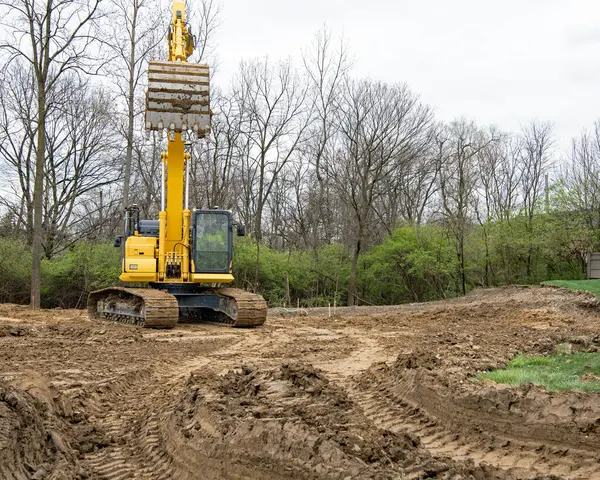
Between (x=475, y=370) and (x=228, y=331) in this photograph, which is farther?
(x=228, y=331)

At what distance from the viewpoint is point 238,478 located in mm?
4176

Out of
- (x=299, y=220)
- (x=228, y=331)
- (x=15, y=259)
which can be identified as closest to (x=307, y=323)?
(x=228, y=331)

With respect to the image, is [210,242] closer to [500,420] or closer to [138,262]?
[138,262]

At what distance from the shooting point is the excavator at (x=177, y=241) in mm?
15000

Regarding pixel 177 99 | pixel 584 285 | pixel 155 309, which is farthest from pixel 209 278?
pixel 584 285

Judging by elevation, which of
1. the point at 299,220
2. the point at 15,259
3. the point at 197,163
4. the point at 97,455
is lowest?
the point at 97,455

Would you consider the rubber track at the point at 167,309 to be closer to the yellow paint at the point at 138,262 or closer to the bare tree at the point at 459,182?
the yellow paint at the point at 138,262

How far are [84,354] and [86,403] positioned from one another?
4170 mm

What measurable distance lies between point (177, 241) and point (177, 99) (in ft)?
12.8

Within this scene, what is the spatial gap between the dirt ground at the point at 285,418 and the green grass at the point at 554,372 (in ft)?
1.12

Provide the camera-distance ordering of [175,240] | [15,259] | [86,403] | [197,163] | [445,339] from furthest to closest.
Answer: [197,163], [15,259], [175,240], [445,339], [86,403]

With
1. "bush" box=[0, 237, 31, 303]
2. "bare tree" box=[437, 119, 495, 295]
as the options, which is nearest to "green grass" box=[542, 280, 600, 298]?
"bare tree" box=[437, 119, 495, 295]

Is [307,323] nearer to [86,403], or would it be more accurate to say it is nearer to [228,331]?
[228,331]

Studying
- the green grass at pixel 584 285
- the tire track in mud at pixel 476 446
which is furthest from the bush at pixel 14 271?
the tire track in mud at pixel 476 446
